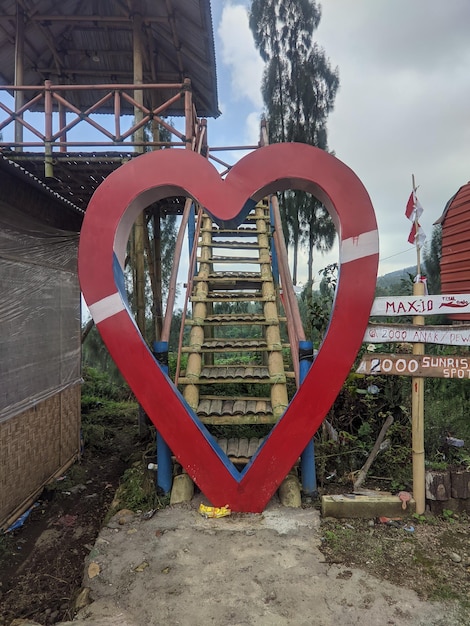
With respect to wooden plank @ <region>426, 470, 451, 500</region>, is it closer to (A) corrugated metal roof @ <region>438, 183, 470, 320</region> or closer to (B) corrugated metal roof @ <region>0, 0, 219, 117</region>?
(A) corrugated metal roof @ <region>438, 183, 470, 320</region>

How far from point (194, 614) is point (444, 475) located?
2245 millimetres

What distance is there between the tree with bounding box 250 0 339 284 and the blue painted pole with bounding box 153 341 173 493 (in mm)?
8503

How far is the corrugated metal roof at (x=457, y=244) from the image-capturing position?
25.2 feet

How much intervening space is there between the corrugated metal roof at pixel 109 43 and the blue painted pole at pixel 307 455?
5.48 metres

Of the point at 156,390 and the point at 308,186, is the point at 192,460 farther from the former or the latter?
the point at 308,186

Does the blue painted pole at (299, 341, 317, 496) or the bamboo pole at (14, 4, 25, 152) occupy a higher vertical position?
the bamboo pole at (14, 4, 25, 152)

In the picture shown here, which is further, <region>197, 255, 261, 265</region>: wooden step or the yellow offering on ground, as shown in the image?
<region>197, 255, 261, 265</region>: wooden step

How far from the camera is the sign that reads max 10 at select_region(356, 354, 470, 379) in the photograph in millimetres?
3217

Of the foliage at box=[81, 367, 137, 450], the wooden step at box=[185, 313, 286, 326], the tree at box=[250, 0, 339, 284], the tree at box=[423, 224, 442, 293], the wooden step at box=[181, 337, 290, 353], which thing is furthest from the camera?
the tree at box=[423, 224, 442, 293]

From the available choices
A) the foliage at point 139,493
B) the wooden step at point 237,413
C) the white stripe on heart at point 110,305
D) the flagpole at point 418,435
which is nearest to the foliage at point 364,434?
the flagpole at point 418,435

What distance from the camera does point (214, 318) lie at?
471 centimetres

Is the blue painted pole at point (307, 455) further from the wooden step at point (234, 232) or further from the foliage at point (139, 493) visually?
the wooden step at point (234, 232)

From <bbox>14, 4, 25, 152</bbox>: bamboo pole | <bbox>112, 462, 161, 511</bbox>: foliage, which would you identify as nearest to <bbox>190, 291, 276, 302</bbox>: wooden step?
<bbox>112, 462, 161, 511</bbox>: foliage

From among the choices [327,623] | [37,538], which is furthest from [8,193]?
[327,623]
